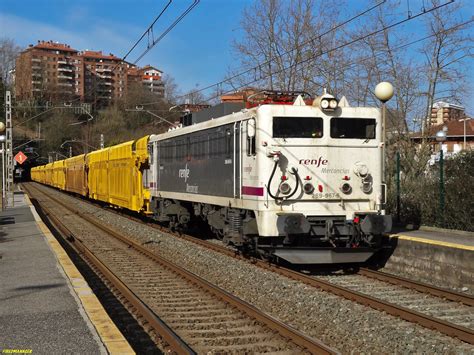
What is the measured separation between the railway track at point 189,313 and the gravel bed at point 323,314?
38cm

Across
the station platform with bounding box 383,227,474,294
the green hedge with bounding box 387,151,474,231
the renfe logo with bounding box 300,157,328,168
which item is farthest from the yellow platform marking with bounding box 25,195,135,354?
the green hedge with bounding box 387,151,474,231

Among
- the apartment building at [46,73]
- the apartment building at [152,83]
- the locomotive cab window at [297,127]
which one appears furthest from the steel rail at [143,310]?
the apartment building at [46,73]

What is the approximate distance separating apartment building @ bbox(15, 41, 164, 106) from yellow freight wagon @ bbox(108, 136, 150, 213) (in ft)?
135

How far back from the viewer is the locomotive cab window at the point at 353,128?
10523 millimetres

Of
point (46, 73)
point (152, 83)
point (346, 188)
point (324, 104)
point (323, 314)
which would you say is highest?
point (46, 73)

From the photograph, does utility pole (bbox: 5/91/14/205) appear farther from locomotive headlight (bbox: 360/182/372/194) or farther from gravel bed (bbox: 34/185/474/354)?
locomotive headlight (bbox: 360/182/372/194)

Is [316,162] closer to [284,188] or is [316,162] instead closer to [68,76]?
[284,188]

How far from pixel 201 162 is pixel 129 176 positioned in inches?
371

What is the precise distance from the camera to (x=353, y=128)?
34.9ft

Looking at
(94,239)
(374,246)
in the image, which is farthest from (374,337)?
(94,239)

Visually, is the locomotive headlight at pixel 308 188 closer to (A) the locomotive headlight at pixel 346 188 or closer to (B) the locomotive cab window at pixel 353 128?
(A) the locomotive headlight at pixel 346 188

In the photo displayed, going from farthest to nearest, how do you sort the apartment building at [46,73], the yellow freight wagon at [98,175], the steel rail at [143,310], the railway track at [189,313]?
the apartment building at [46,73] < the yellow freight wagon at [98,175] < the railway track at [189,313] < the steel rail at [143,310]

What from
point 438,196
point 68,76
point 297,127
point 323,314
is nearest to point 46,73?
point 68,76

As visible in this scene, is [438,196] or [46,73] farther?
[46,73]
